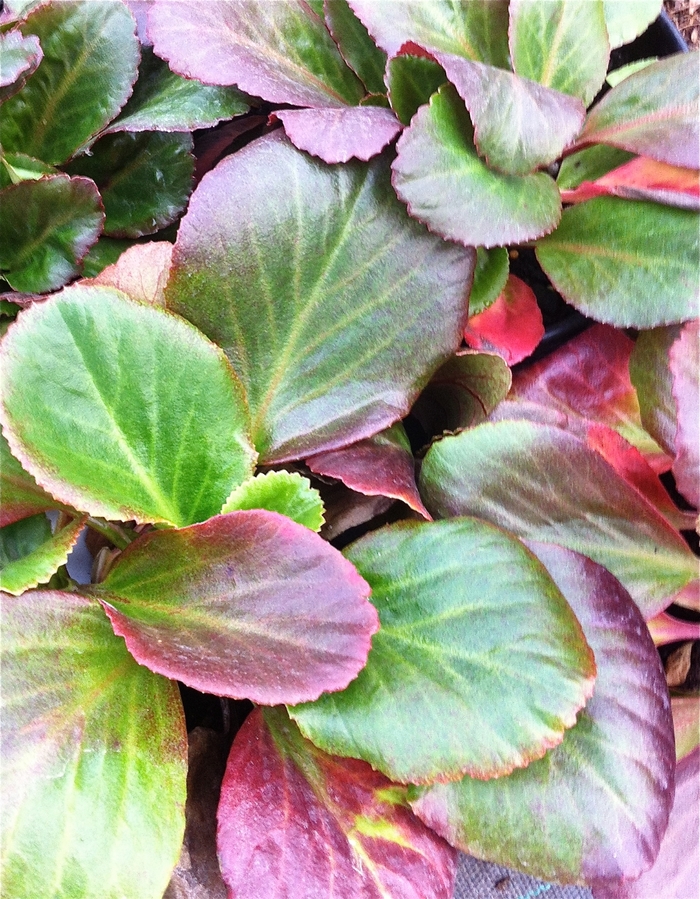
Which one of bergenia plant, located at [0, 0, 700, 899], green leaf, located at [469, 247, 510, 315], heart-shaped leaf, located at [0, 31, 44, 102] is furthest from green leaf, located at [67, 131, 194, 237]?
green leaf, located at [469, 247, 510, 315]

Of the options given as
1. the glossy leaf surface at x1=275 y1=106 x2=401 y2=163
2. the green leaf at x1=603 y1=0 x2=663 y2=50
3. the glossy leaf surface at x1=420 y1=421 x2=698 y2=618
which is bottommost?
the glossy leaf surface at x1=420 y1=421 x2=698 y2=618

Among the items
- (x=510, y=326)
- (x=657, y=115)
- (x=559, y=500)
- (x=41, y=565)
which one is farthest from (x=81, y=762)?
(x=657, y=115)

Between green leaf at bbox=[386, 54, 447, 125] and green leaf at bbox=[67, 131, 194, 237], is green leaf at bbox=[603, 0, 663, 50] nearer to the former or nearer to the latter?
green leaf at bbox=[386, 54, 447, 125]

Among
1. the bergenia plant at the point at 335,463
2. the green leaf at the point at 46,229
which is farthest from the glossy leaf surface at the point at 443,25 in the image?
the green leaf at the point at 46,229

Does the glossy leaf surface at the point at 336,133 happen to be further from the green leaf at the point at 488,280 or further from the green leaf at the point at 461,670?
the green leaf at the point at 461,670

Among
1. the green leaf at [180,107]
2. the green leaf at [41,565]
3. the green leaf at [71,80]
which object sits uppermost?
the green leaf at [71,80]

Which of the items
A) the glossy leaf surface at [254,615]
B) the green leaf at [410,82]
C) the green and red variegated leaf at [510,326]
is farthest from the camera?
the green and red variegated leaf at [510,326]

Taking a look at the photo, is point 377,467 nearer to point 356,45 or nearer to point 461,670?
point 461,670
